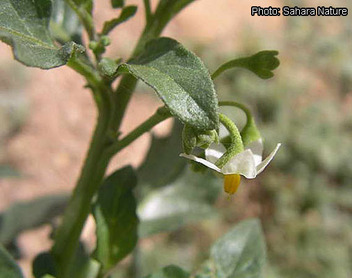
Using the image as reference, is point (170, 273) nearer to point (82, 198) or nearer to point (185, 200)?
point (82, 198)

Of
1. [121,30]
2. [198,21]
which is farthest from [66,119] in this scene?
[198,21]

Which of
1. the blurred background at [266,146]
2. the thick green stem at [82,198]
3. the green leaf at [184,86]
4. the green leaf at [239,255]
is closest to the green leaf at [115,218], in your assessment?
the thick green stem at [82,198]

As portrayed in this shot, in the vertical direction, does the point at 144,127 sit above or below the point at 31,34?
below

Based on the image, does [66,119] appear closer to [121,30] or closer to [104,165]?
[121,30]

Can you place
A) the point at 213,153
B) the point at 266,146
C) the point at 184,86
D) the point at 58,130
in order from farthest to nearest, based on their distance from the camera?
the point at 58,130 < the point at 266,146 < the point at 213,153 < the point at 184,86

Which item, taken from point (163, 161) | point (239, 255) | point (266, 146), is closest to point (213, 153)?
point (239, 255)

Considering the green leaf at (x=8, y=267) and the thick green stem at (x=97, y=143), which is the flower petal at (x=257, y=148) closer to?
the thick green stem at (x=97, y=143)
